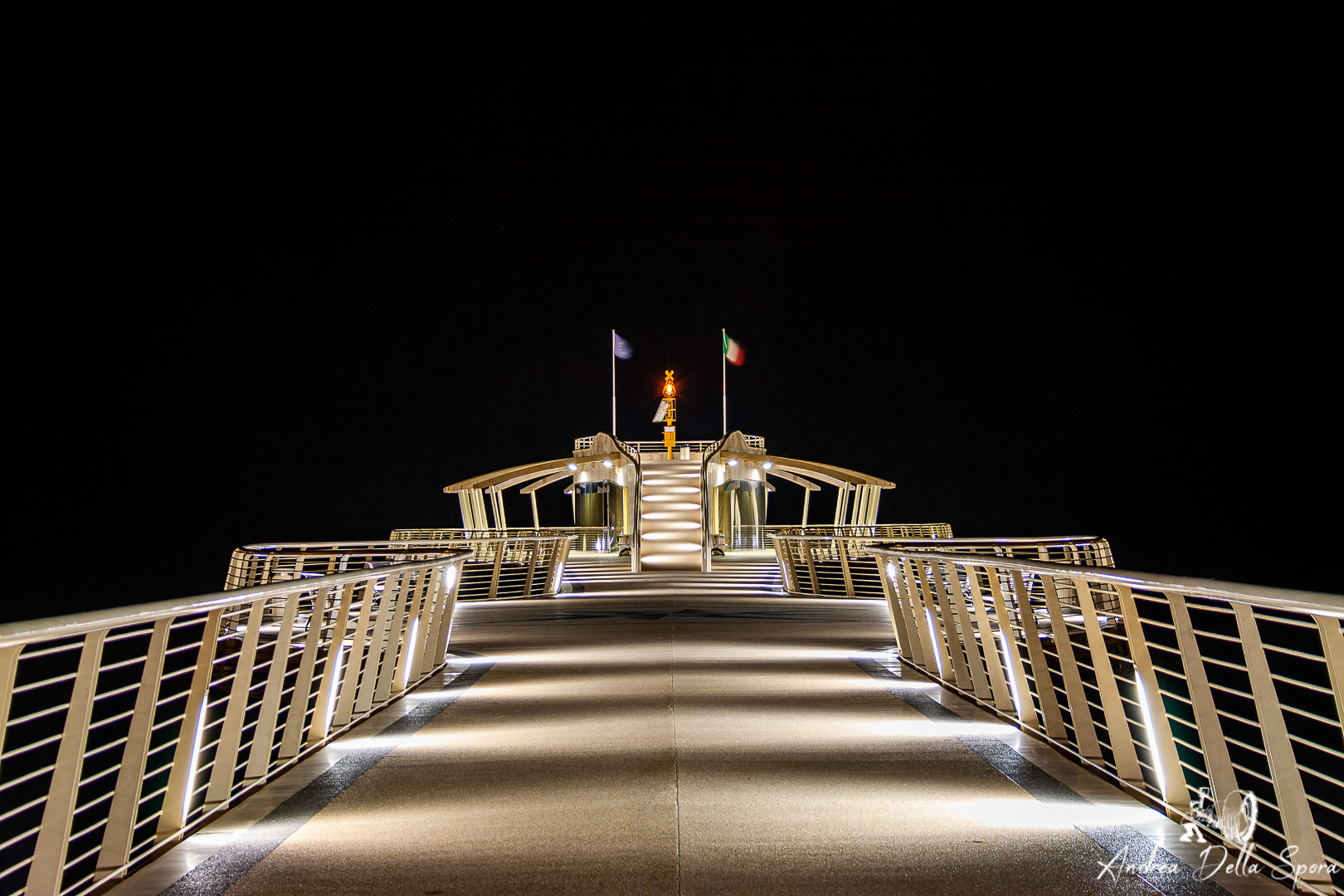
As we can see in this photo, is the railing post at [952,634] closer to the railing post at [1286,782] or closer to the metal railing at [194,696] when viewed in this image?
the metal railing at [194,696]

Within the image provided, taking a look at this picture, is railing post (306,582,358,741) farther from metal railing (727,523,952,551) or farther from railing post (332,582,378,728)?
metal railing (727,523,952,551)

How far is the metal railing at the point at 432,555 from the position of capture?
12.9 meters

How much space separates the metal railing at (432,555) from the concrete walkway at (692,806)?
4.39 meters

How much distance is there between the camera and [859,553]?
63.6 ft

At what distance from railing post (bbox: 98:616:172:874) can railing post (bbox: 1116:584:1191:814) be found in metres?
3.69

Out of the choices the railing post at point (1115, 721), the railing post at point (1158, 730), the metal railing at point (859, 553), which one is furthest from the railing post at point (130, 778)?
the metal railing at point (859, 553)

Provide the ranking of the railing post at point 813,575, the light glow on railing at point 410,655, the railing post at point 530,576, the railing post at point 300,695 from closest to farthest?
the railing post at point 300,695
the light glow on railing at point 410,655
the railing post at point 530,576
the railing post at point 813,575

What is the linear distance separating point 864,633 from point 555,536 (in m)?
7.90

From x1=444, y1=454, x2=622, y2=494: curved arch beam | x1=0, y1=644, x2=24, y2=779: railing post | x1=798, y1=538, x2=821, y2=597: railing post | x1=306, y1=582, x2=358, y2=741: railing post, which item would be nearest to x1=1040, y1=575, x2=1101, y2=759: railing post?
x1=306, y1=582, x2=358, y2=741: railing post

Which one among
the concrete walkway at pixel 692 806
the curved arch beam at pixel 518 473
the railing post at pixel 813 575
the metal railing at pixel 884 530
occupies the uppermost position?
the curved arch beam at pixel 518 473

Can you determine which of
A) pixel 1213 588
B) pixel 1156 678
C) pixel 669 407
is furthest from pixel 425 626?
Result: pixel 669 407

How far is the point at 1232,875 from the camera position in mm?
3490

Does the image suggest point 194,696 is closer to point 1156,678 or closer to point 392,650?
point 392,650

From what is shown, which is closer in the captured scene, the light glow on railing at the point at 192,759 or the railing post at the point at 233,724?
the light glow on railing at the point at 192,759
